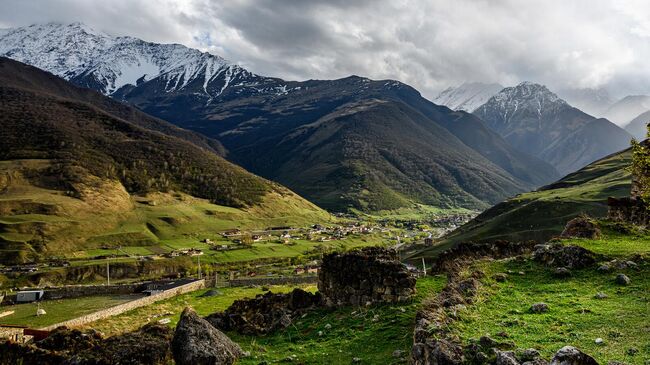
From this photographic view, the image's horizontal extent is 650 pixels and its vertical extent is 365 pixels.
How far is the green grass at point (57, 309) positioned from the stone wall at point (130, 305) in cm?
358

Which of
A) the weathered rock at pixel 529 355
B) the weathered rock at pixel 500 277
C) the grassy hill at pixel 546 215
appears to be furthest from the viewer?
the grassy hill at pixel 546 215

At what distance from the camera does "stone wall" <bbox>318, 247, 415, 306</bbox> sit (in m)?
27.2

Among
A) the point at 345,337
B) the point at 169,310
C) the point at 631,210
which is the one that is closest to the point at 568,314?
the point at 345,337

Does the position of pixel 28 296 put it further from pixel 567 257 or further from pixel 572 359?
pixel 572 359

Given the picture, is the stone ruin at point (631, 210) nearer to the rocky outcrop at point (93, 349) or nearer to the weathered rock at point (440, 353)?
the weathered rock at point (440, 353)

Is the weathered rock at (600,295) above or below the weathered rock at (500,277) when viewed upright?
below

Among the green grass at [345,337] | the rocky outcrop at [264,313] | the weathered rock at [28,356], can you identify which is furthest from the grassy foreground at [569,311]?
the weathered rock at [28,356]

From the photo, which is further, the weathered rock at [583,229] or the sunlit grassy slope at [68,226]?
the sunlit grassy slope at [68,226]

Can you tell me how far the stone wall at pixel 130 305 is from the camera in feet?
166

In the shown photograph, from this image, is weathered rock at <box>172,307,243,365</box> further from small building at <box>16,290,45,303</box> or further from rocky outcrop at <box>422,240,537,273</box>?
small building at <box>16,290,45,303</box>

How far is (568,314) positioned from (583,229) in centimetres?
1846

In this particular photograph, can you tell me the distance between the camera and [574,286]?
22.2 m

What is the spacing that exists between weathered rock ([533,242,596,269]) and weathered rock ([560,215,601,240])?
8000mm

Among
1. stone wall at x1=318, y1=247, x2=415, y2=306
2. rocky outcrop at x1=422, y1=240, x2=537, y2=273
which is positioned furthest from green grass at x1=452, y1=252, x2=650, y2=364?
rocky outcrop at x1=422, y1=240, x2=537, y2=273
